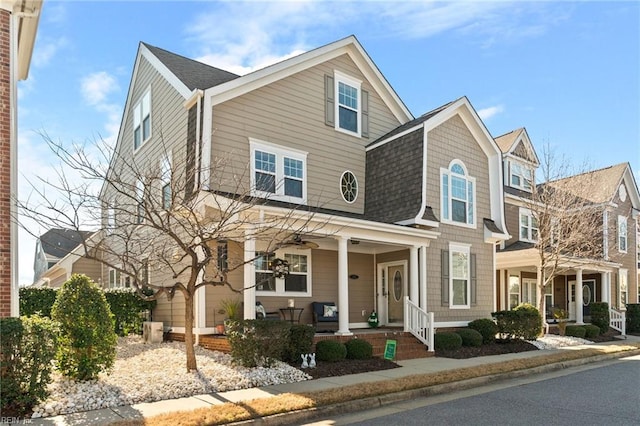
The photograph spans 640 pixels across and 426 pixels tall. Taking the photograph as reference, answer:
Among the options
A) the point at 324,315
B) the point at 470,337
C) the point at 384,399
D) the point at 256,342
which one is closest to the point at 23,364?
the point at 256,342

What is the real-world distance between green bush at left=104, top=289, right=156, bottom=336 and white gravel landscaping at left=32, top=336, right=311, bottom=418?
11.1ft

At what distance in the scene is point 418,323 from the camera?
1433 centimetres

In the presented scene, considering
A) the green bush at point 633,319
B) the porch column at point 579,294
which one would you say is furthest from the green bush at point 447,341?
the green bush at point 633,319

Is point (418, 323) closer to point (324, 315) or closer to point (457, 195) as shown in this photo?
point (324, 315)

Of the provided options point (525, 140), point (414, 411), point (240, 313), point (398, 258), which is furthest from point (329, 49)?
point (525, 140)

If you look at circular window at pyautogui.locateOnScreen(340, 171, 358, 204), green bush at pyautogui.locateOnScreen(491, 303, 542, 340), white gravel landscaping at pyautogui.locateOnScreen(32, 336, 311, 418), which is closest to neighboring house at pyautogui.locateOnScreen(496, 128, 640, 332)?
green bush at pyautogui.locateOnScreen(491, 303, 542, 340)

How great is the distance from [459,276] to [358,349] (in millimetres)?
5861

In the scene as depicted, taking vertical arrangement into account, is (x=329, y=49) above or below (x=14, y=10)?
above

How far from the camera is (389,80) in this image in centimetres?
1755

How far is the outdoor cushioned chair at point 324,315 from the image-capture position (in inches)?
570

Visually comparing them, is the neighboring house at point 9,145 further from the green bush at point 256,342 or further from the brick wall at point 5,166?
the green bush at point 256,342

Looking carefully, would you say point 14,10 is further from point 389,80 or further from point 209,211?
point 389,80

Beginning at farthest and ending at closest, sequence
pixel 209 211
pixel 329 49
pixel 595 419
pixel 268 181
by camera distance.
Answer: pixel 329 49
pixel 268 181
pixel 209 211
pixel 595 419

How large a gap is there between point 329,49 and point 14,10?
343 inches
